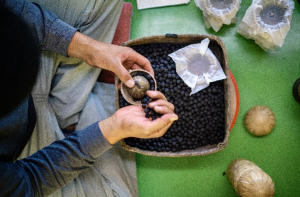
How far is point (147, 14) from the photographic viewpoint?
163 cm

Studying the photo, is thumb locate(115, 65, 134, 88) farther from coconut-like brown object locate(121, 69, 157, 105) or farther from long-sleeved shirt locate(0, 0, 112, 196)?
long-sleeved shirt locate(0, 0, 112, 196)

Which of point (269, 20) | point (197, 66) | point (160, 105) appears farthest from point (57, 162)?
point (269, 20)

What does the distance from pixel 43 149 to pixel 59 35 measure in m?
0.49

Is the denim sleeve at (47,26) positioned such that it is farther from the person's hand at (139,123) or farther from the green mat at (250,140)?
the green mat at (250,140)

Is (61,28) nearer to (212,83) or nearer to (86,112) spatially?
(86,112)

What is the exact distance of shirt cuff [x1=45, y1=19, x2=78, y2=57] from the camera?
1204mm

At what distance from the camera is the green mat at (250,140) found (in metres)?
1.49

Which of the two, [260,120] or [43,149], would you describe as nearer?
[43,149]

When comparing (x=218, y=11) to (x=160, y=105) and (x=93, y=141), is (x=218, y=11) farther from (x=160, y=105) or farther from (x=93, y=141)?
(x=93, y=141)

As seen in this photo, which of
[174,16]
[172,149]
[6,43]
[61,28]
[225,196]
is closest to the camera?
[6,43]

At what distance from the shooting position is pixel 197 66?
4.49 feet

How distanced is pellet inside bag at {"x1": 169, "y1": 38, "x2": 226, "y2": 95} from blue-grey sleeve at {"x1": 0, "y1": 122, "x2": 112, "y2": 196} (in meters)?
0.50

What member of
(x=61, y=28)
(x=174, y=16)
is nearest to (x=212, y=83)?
(x=174, y=16)

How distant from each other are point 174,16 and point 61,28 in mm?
689
